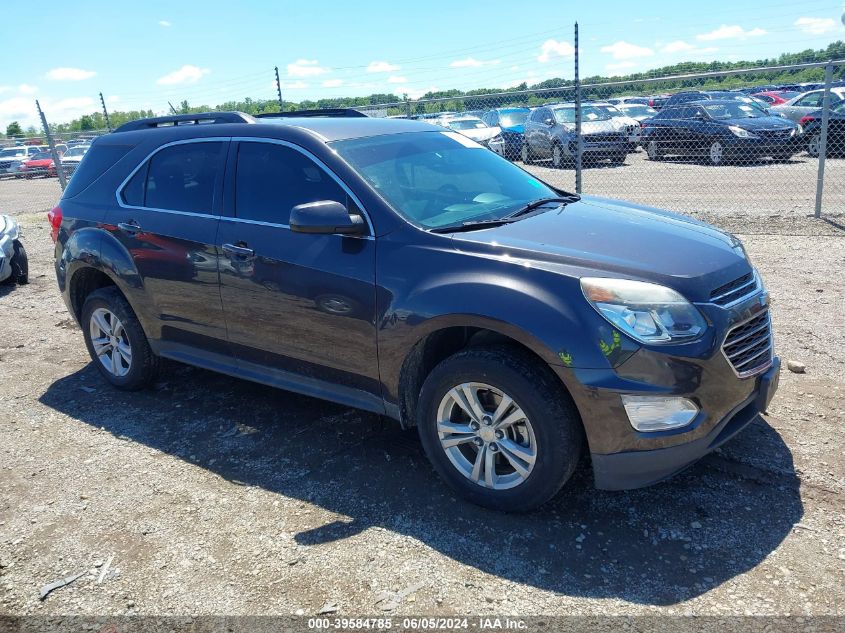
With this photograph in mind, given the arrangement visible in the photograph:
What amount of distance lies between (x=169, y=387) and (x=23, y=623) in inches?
98.1

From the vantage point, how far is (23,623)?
2.81 metres

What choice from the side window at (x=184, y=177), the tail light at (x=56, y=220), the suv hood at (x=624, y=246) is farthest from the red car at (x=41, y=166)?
the suv hood at (x=624, y=246)

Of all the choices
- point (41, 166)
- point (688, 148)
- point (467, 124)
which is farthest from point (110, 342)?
point (41, 166)

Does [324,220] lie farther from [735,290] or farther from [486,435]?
[735,290]

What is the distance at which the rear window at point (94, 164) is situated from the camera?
194 inches

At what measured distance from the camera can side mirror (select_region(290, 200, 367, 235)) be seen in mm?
3418

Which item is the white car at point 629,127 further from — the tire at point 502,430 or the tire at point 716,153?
the tire at point 502,430

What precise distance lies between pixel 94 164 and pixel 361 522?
3479 mm

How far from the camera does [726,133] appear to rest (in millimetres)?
14984

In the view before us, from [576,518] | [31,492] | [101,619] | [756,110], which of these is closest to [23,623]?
[101,619]

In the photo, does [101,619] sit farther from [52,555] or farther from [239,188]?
[239,188]

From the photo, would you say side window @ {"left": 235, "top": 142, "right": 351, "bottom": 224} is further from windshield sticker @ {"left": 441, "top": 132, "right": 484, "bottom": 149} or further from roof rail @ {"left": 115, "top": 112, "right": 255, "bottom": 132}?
windshield sticker @ {"left": 441, "top": 132, "right": 484, "bottom": 149}

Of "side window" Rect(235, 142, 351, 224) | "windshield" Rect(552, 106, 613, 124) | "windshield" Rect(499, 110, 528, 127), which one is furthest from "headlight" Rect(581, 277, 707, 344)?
"windshield" Rect(499, 110, 528, 127)

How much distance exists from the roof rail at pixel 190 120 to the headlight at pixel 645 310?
257 centimetres
